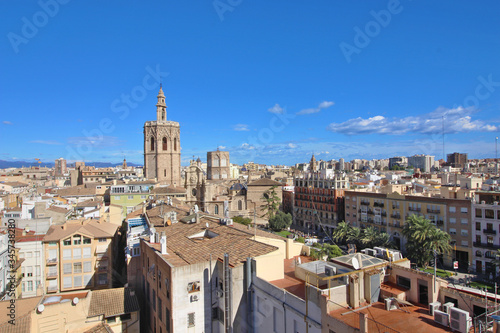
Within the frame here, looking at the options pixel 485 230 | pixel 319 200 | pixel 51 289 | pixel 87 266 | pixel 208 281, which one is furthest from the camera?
pixel 319 200

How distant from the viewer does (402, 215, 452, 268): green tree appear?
3244 cm

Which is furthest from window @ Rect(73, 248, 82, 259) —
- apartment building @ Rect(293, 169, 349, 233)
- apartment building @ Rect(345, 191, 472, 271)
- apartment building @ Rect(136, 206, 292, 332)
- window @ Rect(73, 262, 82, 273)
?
apartment building @ Rect(293, 169, 349, 233)

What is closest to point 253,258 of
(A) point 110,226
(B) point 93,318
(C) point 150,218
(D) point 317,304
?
(D) point 317,304

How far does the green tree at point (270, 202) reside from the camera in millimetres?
60250

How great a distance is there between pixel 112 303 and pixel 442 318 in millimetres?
15258

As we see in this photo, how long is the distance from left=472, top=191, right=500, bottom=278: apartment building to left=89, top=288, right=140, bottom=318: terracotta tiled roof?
33.3m

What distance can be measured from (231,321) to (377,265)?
19.2 feet

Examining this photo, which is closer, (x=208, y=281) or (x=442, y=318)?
(x=442, y=318)

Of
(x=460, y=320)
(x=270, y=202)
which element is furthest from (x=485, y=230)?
(x=270, y=202)

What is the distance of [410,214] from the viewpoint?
39.4m

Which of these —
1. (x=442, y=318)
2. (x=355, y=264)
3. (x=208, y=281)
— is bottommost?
(x=208, y=281)

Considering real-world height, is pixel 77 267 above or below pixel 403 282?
below

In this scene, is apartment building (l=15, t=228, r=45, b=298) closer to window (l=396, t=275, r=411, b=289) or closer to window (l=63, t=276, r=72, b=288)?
window (l=63, t=276, r=72, b=288)

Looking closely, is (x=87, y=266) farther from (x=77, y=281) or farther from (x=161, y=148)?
(x=161, y=148)
